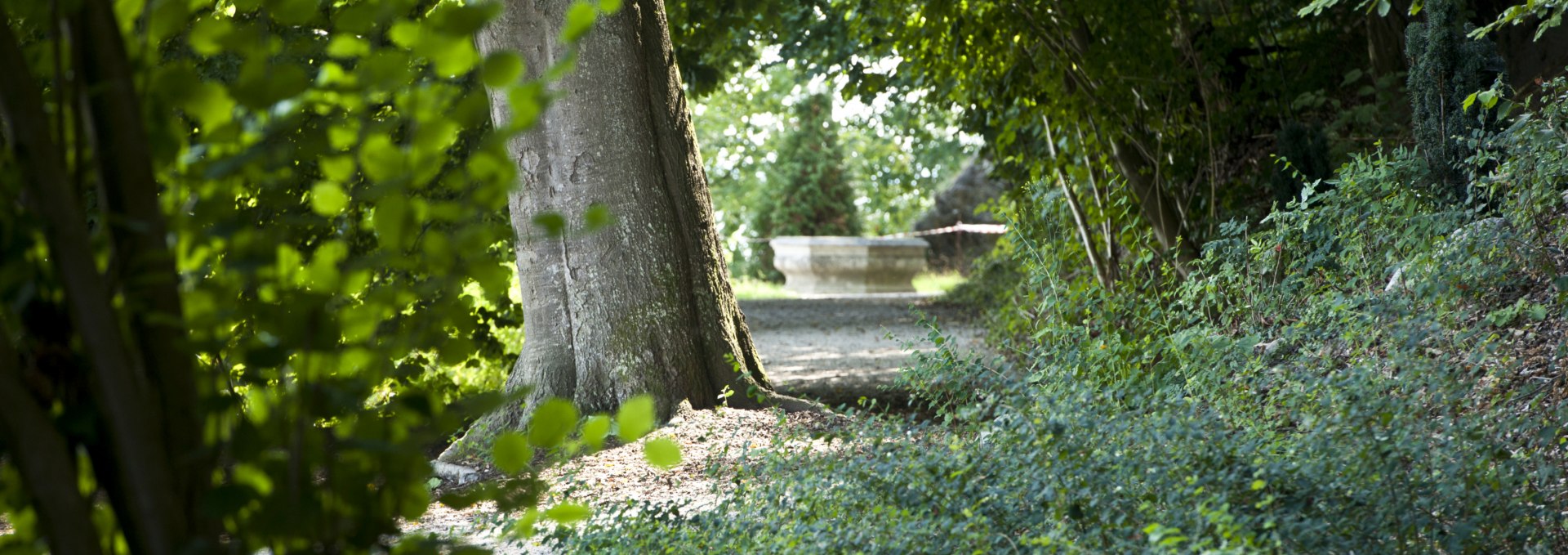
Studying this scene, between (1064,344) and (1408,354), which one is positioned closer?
(1408,354)

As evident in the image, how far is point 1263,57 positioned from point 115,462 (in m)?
7.88

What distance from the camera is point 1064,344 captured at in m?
4.64

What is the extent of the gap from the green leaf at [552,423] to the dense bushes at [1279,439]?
3.81ft

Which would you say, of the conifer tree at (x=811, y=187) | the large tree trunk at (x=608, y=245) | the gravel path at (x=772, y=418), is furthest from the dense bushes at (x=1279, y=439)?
the conifer tree at (x=811, y=187)

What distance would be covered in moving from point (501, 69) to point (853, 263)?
59.6 ft

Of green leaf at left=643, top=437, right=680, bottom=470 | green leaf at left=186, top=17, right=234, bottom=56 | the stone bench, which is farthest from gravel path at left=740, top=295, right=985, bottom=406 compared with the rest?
green leaf at left=186, top=17, right=234, bottom=56

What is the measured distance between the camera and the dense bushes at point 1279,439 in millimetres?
2504

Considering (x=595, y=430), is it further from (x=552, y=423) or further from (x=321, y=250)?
(x=321, y=250)

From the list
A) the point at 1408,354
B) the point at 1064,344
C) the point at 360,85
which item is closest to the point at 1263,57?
the point at 1064,344

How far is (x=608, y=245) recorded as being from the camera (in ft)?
18.6

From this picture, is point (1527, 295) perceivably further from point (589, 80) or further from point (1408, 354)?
point (589, 80)

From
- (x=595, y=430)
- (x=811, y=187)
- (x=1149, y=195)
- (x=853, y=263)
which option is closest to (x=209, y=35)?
(x=595, y=430)

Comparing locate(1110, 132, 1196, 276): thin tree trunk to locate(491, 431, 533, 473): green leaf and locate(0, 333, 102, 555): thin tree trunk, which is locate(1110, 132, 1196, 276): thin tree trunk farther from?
locate(0, 333, 102, 555): thin tree trunk

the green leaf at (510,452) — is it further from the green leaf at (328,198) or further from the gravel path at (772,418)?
the gravel path at (772,418)
